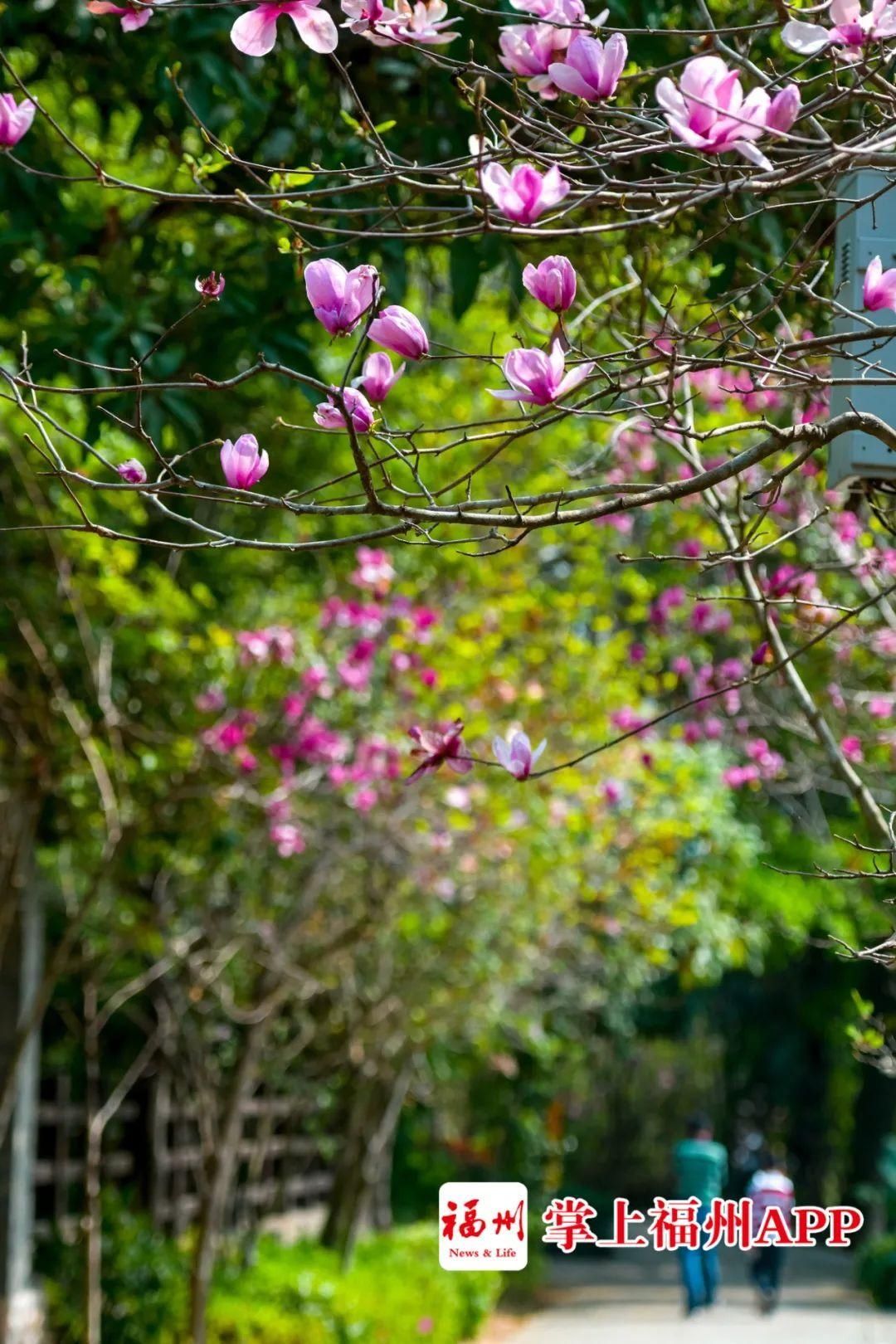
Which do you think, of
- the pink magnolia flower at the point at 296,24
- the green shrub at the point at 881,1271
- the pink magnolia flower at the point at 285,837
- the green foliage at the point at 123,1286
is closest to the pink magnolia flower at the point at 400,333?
the pink magnolia flower at the point at 296,24

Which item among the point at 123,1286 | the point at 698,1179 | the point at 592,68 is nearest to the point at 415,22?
the point at 592,68

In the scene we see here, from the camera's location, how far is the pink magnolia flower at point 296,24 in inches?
91.0

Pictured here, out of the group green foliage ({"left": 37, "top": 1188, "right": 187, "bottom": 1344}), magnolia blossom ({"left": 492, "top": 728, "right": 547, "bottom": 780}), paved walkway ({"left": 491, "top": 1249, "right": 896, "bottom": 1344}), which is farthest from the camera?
paved walkway ({"left": 491, "top": 1249, "right": 896, "bottom": 1344})

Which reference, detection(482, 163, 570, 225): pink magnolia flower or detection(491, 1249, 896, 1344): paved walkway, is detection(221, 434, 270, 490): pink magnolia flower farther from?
detection(491, 1249, 896, 1344): paved walkway

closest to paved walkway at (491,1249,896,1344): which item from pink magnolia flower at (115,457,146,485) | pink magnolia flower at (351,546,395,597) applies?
pink magnolia flower at (351,546,395,597)

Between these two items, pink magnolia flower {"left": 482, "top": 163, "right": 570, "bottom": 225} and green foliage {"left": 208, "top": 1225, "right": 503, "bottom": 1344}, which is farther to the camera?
green foliage {"left": 208, "top": 1225, "right": 503, "bottom": 1344}

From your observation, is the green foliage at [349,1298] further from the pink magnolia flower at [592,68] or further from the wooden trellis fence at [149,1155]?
the pink magnolia flower at [592,68]

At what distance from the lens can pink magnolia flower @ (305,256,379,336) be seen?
219 cm

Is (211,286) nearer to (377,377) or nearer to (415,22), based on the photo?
(377,377)

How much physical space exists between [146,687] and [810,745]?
3.02m

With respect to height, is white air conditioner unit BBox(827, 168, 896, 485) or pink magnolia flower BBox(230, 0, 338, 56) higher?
pink magnolia flower BBox(230, 0, 338, 56)

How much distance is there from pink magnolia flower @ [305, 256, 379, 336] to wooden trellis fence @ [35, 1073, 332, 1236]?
820 centimetres

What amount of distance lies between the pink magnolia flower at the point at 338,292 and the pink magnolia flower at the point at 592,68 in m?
0.35

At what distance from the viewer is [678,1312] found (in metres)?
15.2
